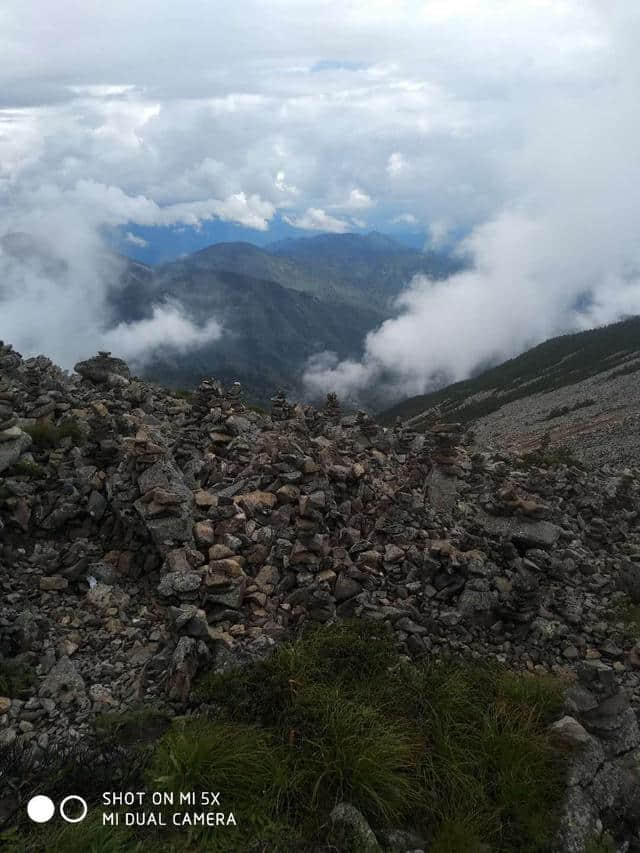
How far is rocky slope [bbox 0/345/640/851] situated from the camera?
870cm

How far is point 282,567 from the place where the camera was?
12.0m

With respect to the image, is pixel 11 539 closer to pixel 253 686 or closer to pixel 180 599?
pixel 180 599

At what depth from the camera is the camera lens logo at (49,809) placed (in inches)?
231

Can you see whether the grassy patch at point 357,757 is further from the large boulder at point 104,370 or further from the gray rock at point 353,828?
the large boulder at point 104,370

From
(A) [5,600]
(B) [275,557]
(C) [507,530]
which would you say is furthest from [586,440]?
(A) [5,600]

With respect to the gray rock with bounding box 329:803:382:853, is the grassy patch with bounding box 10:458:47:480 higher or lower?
higher

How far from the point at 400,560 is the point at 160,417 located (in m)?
13.6

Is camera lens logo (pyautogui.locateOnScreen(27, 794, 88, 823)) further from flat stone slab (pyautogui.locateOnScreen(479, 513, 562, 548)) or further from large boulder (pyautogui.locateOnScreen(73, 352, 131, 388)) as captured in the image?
large boulder (pyautogui.locateOnScreen(73, 352, 131, 388))

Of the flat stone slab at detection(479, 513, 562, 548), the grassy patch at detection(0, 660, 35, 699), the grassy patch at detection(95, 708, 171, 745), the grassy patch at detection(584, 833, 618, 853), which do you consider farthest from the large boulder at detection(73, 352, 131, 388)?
A: the grassy patch at detection(584, 833, 618, 853)

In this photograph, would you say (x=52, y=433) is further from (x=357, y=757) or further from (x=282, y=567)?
(x=357, y=757)

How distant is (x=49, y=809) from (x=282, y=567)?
6505mm

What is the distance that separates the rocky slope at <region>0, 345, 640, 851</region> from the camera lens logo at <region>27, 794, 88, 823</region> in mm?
2002

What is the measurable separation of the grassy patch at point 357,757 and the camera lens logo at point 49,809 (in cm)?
44

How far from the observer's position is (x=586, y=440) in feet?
209
